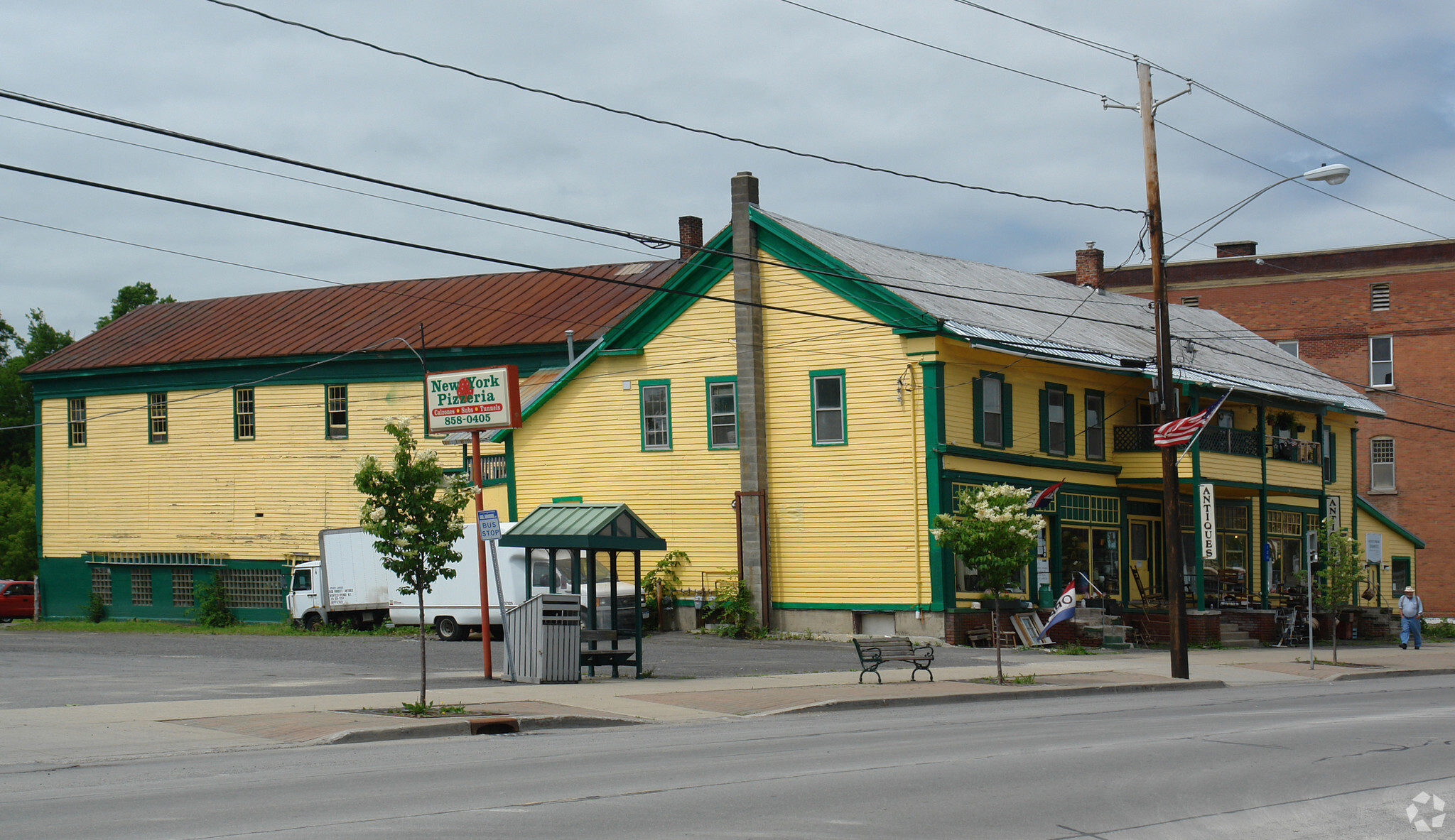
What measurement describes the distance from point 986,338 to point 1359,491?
1231 inches

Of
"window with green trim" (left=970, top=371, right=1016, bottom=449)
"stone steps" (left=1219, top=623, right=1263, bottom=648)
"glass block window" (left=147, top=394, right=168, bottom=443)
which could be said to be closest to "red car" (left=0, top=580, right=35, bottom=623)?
"glass block window" (left=147, top=394, right=168, bottom=443)

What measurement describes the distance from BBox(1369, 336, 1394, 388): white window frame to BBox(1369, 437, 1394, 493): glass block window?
2.23 meters

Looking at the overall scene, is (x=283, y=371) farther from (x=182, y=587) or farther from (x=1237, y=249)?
(x=1237, y=249)

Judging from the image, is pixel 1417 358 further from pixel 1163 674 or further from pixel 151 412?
pixel 151 412

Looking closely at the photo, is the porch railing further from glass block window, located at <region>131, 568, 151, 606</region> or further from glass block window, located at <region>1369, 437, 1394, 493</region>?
glass block window, located at <region>131, 568, 151, 606</region>

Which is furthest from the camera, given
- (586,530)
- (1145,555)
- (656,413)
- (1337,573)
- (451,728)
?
(1145,555)

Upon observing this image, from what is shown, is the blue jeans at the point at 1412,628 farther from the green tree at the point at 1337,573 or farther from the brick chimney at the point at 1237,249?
the brick chimney at the point at 1237,249

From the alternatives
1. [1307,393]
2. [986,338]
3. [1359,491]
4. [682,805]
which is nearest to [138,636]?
[986,338]

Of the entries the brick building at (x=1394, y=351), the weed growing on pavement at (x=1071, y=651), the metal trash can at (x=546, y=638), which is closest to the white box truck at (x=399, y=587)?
the metal trash can at (x=546, y=638)

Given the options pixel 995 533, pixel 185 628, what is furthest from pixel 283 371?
pixel 995 533

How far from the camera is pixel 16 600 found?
4934 centimetres

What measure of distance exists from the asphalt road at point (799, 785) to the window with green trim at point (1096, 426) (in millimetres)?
20190

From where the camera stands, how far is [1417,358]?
182 ft

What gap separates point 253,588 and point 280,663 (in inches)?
780
